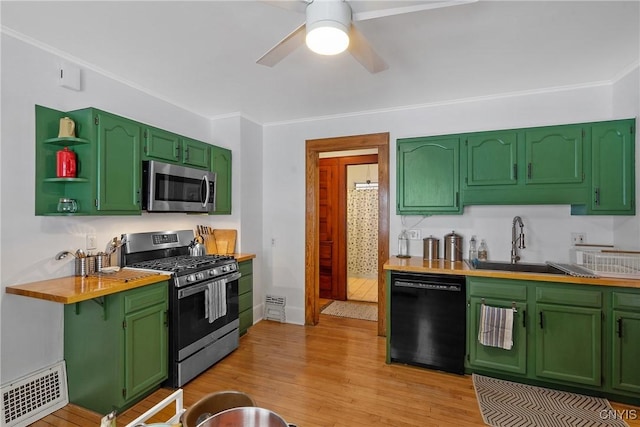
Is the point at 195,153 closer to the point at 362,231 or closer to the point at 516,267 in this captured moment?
the point at 516,267

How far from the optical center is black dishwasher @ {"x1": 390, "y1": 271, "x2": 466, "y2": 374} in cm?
271

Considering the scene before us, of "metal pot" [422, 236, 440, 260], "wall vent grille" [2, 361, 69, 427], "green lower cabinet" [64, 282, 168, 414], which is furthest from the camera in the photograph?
"metal pot" [422, 236, 440, 260]

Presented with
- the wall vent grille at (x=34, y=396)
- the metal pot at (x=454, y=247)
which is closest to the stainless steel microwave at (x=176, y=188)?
the wall vent grille at (x=34, y=396)

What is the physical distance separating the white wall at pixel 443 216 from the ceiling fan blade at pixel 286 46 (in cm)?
209

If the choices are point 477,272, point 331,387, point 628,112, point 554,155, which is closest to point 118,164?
point 331,387

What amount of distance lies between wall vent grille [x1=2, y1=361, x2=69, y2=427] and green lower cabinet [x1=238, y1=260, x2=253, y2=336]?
62.2 inches

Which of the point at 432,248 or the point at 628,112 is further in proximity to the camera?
the point at 432,248

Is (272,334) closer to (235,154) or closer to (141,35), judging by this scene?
(235,154)

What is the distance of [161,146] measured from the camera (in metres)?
2.87

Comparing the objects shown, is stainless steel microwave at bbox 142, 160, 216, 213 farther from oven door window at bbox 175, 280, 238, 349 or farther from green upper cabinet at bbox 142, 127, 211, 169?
oven door window at bbox 175, 280, 238, 349

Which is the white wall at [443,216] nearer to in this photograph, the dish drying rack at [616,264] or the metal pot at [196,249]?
the dish drying rack at [616,264]

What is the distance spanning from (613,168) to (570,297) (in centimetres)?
117

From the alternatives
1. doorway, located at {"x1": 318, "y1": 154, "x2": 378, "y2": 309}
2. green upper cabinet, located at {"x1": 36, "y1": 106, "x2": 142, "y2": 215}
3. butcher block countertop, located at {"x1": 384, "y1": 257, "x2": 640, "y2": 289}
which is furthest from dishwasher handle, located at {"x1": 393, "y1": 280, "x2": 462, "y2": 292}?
green upper cabinet, located at {"x1": 36, "y1": 106, "x2": 142, "y2": 215}

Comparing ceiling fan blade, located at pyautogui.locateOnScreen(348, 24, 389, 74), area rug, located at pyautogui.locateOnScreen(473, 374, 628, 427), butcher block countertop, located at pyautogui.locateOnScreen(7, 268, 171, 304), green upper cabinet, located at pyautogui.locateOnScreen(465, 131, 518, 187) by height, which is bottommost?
area rug, located at pyautogui.locateOnScreen(473, 374, 628, 427)
